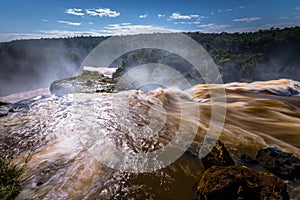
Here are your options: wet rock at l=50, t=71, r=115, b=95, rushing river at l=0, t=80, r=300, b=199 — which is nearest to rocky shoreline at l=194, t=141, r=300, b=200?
rushing river at l=0, t=80, r=300, b=199

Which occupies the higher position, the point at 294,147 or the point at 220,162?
the point at 220,162

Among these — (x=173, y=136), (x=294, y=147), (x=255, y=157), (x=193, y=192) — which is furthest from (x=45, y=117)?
(x=294, y=147)

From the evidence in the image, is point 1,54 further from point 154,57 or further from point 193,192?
point 193,192

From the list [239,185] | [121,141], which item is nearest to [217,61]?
[121,141]

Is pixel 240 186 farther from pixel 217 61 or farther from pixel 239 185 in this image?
pixel 217 61

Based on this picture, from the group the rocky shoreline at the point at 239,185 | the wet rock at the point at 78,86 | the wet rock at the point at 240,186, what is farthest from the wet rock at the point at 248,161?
the wet rock at the point at 78,86

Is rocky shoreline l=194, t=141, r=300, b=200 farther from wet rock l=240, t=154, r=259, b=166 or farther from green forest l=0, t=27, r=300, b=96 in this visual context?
green forest l=0, t=27, r=300, b=96
